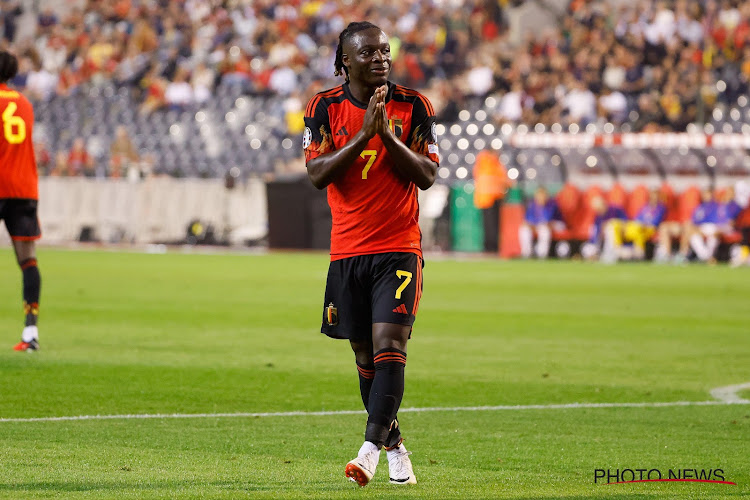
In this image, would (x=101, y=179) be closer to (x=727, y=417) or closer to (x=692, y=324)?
(x=692, y=324)

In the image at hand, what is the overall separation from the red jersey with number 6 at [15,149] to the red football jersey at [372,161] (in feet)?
16.3

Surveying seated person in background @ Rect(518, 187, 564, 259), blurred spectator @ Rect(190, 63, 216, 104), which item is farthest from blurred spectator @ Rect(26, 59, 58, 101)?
seated person in background @ Rect(518, 187, 564, 259)

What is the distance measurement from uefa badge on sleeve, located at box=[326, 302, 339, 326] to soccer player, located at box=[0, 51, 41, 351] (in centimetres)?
510

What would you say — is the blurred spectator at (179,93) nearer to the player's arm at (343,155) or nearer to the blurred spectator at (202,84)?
the blurred spectator at (202,84)

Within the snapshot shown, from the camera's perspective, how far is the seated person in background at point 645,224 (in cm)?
2616

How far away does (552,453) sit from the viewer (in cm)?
636

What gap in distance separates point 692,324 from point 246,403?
710 centimetres

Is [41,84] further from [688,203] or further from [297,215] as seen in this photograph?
[688,203]

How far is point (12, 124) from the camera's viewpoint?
10.1 m

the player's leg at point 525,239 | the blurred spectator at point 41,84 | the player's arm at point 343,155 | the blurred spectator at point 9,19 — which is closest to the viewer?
the player's arm at point 343,155

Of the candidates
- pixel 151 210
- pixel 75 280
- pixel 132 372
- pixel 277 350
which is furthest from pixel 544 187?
pixel 132 372

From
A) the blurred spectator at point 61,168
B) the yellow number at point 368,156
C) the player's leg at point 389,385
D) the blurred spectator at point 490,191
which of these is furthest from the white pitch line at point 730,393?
the blurred spectator at point 61,168

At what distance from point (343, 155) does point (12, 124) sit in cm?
542

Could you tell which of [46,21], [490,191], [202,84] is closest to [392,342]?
[490,191]
